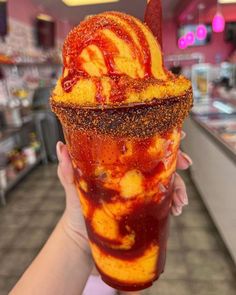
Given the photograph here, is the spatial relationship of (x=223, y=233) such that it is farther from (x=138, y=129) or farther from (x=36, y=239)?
(x=138, y=129)

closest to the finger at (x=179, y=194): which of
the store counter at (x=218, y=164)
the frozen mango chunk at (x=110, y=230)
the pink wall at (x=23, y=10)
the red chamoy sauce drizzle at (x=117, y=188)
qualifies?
the red chamoy sauce drizzle at (x=117, y=188)

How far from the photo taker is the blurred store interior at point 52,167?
2.50m

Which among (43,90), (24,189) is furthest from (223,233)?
(43,90)

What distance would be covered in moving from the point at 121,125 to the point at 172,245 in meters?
2.50

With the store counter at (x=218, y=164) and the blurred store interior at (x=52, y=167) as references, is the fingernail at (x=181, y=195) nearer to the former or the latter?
the blurred store interior at (x=52, y=167)

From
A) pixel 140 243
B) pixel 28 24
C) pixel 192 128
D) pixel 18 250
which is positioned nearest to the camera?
pixel 140 243

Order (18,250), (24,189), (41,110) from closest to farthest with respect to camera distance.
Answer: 1. (18,250)
2. (24,189)
3. (41,110)

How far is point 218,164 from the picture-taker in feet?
9.15

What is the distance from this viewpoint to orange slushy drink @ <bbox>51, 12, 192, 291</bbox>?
1.98ft

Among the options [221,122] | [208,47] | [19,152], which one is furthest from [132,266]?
[208,47]

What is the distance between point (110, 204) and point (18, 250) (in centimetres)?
258

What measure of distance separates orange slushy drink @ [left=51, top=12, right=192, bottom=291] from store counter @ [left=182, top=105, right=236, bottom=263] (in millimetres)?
1802

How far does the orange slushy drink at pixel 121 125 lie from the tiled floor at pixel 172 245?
1.81 metres

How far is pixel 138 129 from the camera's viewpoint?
2.00ft
